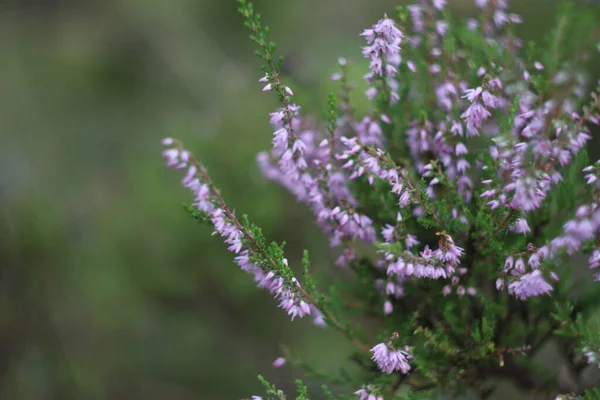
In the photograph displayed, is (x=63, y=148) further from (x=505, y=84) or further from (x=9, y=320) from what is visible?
(x=505, y=84)

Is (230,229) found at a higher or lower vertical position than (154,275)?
lower

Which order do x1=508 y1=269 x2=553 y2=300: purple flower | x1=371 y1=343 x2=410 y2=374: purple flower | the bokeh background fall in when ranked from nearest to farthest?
x1=508 y1=269 x2=553 y2=300: purple flower < x1=371 y1=343 x2=410 y2=374: purple flower < the bokeh background

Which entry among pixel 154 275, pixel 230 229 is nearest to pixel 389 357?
pixel 230 229

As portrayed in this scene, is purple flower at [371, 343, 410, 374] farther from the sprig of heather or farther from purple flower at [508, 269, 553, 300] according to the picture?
purple flower at [508, 269, 553, 300]

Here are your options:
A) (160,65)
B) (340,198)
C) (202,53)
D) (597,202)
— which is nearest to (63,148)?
(160,65)

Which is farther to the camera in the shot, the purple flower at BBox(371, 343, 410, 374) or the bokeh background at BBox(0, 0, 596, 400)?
the bokeh background at BBox(0, 0, 596, 400)

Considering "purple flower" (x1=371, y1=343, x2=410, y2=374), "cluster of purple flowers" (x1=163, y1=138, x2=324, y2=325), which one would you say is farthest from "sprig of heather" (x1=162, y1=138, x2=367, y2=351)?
"purple flower" (x1=371, y1=343, x2=410, y2=374)

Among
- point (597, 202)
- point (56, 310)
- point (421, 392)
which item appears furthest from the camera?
point (56, 310)

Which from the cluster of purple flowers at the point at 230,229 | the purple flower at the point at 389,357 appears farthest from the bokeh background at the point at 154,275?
the purple flower at the point at 389,357

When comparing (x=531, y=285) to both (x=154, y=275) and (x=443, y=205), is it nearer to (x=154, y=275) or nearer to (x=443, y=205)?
(x=443, y=205)
